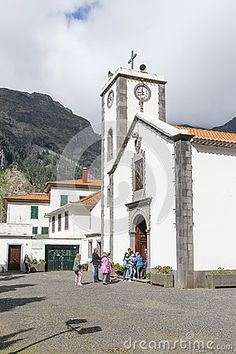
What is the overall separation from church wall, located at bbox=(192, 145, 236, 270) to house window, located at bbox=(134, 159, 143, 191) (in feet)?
14.1

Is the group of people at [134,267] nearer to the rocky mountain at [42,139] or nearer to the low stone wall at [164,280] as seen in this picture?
the low stone wall at [164,280]

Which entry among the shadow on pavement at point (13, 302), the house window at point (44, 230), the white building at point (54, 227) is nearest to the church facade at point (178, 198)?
the shadow on pavement at point (13, 302)

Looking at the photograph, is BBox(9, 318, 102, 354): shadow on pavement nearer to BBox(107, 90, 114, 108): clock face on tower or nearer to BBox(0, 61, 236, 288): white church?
BBox(0, 61, 236, 288): white church

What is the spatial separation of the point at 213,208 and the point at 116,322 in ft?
30.2

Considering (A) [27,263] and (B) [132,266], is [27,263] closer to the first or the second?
(A) [27,263]

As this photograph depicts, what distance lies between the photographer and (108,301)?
465 inches

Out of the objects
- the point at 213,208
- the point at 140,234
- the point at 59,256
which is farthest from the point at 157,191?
the point at 59,256

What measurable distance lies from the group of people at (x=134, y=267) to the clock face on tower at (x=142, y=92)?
10.7 metres

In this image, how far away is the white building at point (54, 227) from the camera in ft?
96.1

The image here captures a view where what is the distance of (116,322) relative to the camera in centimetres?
850

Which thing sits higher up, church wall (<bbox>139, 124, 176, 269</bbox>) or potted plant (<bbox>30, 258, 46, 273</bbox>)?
church wall (<bbox>139, 124, 176, 269</bbox>)

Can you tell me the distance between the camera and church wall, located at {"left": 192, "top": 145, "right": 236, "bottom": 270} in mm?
16188

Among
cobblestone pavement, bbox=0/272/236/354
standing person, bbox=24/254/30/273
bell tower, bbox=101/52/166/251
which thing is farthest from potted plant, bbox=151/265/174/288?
standing person, bbox=24/254/30/273

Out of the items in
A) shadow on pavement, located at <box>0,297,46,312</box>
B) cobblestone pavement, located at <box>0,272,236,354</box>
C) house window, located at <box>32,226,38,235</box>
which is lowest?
shadow on pavement, located at <box>0,297,46,312</box>
